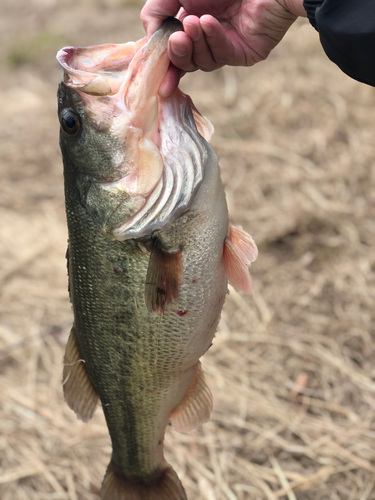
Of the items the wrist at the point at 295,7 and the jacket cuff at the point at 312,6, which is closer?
the jacket cuff at the point at 312,6

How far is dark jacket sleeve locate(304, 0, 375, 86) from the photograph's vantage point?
1712mm

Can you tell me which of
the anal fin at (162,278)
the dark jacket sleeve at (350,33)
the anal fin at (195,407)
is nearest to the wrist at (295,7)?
the dark jacket sleeve at (350,33)

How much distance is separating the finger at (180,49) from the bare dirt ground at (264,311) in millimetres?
2455

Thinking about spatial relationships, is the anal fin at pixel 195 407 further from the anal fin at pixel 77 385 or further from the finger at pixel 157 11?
the finger at pixel 157 11

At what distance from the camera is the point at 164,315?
2031 millimetres

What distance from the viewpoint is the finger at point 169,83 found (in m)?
1.97

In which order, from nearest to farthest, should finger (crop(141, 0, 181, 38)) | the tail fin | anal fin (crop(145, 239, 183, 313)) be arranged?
anal fin (crop(145, 239, 183, 313)) < finger (crop(141, 0, 181, 38)) < the tail fin

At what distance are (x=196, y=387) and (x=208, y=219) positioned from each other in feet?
2.66

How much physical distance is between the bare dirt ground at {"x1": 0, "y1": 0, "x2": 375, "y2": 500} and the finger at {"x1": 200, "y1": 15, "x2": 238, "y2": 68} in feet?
7.74

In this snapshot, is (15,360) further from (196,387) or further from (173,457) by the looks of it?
(196,387)

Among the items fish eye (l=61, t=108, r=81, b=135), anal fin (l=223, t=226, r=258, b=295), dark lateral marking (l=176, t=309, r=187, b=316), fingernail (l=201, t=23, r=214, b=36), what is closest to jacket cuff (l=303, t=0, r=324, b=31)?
fingernail (l=201, t=23, r=214, b=36)

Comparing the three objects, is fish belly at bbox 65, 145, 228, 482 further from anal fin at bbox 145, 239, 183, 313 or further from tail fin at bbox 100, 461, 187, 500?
tail fin at bbox 100, 461, 187, 500

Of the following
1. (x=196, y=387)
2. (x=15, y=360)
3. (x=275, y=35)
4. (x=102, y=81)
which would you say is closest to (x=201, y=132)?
(x=102, y=81)

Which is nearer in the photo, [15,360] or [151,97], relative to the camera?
[151,97]
